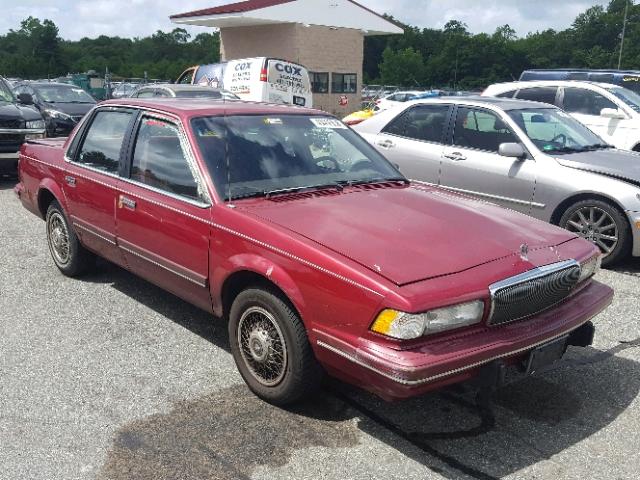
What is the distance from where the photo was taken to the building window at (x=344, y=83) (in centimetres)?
3362

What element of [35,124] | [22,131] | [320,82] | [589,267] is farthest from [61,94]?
[320,82]

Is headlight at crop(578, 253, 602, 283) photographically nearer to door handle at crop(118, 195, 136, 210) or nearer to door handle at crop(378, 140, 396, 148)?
door handle at crop(118, 195, 136, 210)

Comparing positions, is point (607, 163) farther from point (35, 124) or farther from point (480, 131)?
point (35, 124)

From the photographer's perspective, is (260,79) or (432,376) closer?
(432,376)

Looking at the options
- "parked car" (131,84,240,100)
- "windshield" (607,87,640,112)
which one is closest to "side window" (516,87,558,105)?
"windshield" (607,87,640,112)

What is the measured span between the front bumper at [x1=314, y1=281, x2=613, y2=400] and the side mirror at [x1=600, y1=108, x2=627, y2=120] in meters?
7.63

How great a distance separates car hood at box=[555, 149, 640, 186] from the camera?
20.4 feet

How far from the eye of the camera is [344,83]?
34031mm

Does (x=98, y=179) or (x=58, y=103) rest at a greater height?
(x=58, y=103)

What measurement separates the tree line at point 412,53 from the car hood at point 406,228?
68.4 m

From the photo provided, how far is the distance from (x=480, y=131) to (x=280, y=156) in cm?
358

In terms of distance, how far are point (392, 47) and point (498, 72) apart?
977 inches

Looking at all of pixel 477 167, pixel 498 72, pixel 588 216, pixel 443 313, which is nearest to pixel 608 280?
pixel 588 216

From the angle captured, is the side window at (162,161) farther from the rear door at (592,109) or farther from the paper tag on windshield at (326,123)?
the rear door at (592,109)
